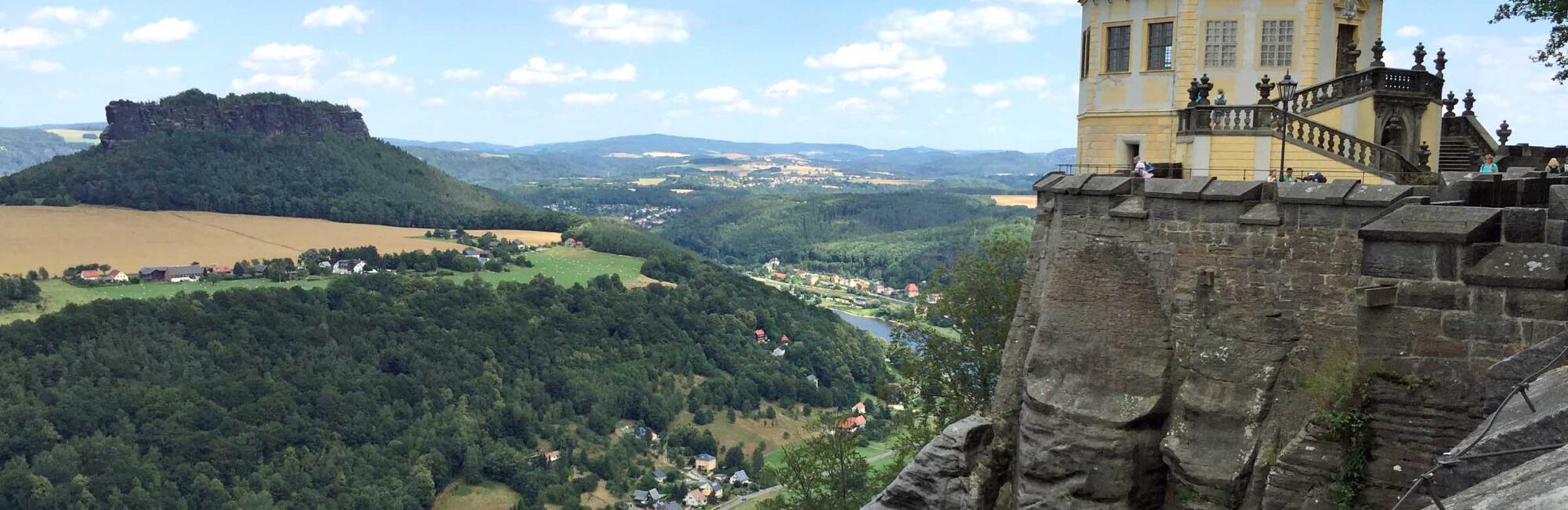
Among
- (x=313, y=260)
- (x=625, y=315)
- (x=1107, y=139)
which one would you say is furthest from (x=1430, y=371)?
(x=313, y=260)

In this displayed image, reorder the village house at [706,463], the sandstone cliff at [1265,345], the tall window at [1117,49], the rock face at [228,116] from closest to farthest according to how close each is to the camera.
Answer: the sandstone cliff at [1265,345]
the tall window at [1117,49]
the village house at [706,463]
the rock face at [228,116]

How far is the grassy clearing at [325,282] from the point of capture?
9472 centimetres

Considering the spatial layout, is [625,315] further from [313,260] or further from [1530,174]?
[1530,174]

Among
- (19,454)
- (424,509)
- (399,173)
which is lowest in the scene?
(424,509)

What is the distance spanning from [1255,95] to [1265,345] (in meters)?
10.1

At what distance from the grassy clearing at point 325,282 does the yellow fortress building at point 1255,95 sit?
90.0m

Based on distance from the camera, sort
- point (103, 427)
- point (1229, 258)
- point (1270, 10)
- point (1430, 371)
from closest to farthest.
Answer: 1. point (1430, 371)
2. point (1229, 258)
3. point (1270, 10)
4. point (103, 427)

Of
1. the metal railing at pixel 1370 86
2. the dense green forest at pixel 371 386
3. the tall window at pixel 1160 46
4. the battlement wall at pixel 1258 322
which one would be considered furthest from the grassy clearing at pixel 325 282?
the metal railing at pixel 1370 86

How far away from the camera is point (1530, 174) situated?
1426 centimetres

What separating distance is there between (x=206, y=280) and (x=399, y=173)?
7906cm

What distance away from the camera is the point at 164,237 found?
5094 inches

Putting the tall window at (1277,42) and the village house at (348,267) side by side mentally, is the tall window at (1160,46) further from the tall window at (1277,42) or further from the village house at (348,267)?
the village house at (348,267)

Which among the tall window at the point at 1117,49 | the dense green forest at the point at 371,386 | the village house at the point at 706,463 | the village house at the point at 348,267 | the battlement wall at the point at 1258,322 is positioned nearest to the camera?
the battlement wall at the point at 1258,322

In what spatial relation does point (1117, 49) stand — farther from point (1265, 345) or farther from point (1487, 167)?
point (1265, 345)
